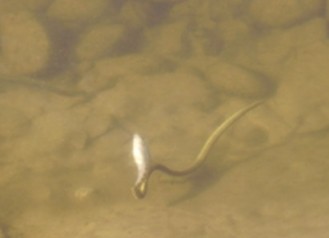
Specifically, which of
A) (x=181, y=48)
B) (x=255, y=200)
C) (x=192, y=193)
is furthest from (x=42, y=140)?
(x=181, y=48)

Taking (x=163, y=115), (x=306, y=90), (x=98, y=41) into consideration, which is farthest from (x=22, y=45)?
(x=306, y=90)

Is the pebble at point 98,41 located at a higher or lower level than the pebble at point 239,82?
higher

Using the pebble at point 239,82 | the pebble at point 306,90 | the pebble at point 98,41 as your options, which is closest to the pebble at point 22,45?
the pebble at point 98,41

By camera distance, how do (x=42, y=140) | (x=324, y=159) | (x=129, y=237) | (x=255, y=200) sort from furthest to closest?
(x=42, y=140), (x=324, y=159), (x=255, y=200), (x=129, y=237)

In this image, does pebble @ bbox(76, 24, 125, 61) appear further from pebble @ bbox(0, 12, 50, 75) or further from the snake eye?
the snake eye

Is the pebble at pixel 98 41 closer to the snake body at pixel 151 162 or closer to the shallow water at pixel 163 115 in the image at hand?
the shallow water at pixel 163 115

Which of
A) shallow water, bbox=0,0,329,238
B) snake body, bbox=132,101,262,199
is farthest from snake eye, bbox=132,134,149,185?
shallow water, bbox=0,0,329,238

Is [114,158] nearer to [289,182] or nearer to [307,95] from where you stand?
[289,182]
